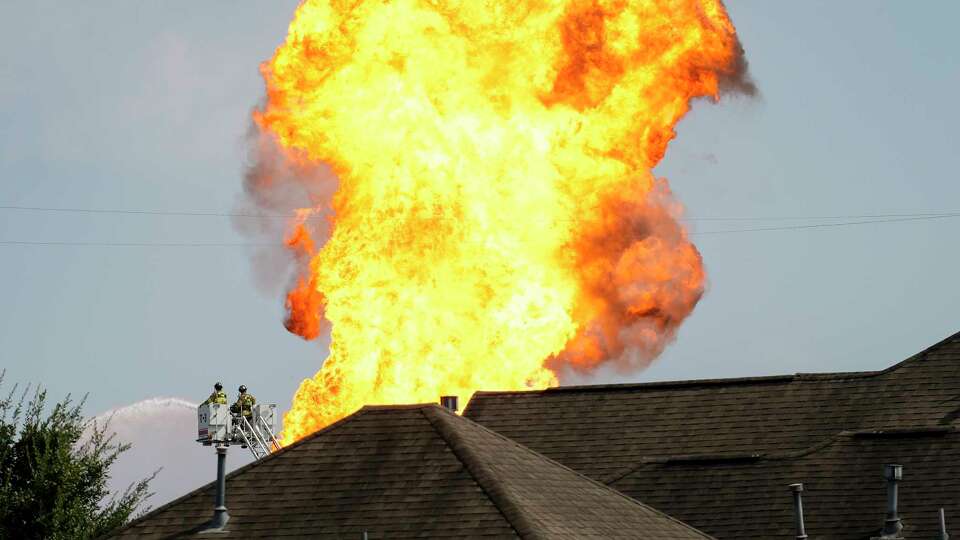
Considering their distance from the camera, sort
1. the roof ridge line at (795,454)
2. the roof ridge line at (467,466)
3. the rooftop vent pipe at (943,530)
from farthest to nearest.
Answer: the roof ridge line at (795,454) < the rooftop vent pipe at (943,530) < the roof ridge line at (467,466)

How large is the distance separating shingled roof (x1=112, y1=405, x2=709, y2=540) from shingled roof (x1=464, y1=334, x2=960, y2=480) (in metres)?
8.47

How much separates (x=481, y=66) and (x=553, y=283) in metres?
5.55

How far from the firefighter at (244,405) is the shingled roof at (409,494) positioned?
11125mm

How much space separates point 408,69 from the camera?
47125mm

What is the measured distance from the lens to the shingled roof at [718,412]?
41.8 m

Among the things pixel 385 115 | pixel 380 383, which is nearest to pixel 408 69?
pixel 385 115

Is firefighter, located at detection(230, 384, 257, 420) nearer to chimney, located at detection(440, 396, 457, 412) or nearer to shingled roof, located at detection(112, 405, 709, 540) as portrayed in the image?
chimney, located at detection(440, 396, 457, 412)

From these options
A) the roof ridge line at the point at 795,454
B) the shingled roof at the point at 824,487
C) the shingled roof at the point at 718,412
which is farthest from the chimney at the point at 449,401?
the shingled roof at the point at 824,487

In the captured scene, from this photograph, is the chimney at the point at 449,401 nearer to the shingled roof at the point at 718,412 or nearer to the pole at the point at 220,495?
the shingled roof at the point at 718,412

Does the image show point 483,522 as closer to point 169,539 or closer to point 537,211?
point 169,539

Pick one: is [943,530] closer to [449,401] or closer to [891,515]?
[891,515]

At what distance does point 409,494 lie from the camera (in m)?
31.0

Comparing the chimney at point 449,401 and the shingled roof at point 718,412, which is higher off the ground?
the chimney at point 449,401

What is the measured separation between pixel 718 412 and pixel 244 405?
10.4 metres
